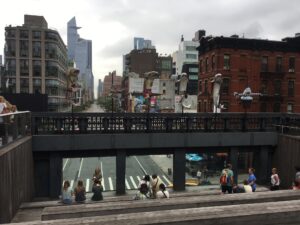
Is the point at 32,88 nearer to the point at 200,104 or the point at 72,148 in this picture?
the point at 200,104

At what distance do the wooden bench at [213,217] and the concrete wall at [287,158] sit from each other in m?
9.21

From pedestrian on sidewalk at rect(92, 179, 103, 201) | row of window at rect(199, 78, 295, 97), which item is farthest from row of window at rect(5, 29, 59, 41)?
pedestrian on sidewalk at rect(92, 179, 103, 201)

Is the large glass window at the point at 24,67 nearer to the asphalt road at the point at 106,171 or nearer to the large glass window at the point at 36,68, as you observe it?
the large glass window at the point at 36,68

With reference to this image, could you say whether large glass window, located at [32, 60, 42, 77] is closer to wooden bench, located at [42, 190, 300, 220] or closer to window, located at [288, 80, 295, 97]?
window, located at [288, 80, 295, 97]

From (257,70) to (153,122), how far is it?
28503mm

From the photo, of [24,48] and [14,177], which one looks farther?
[24,48]

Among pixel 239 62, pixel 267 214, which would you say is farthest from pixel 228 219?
pixel 239 62

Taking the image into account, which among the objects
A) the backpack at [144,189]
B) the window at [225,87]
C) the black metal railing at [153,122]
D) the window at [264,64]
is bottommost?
the backpack at [144,189]

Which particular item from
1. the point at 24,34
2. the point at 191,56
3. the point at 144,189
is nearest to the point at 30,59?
the point at 24,34

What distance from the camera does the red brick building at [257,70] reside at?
3878cm

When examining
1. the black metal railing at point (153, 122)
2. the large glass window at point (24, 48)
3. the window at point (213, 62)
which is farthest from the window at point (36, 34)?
the black metal railing at point (153, 122)

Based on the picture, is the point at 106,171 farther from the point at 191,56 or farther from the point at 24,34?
the point at 191,56

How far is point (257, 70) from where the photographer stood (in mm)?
39625

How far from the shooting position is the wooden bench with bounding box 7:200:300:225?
5668 mm
